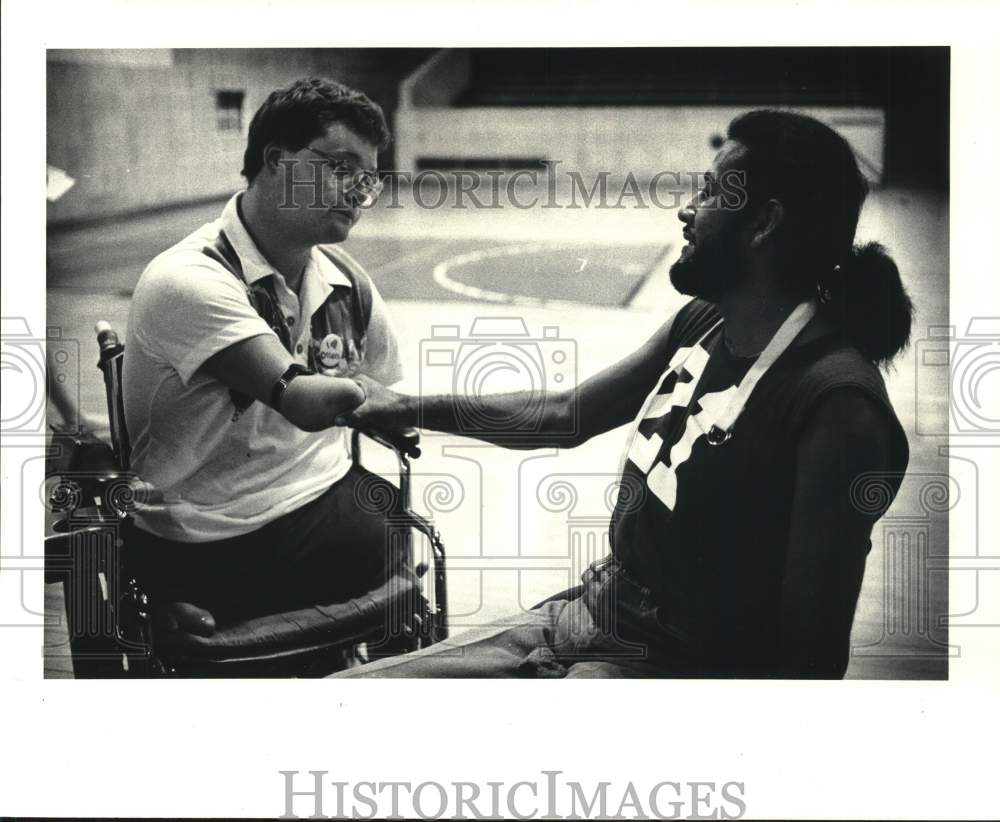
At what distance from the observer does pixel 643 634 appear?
418 cm

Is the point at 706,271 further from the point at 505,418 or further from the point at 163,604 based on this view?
the point at 163,604

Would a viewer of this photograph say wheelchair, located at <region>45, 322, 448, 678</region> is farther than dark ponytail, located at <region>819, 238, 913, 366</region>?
Yes

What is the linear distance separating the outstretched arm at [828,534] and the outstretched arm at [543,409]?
1.71 feet

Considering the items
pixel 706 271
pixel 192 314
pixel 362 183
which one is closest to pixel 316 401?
pixel 192 314

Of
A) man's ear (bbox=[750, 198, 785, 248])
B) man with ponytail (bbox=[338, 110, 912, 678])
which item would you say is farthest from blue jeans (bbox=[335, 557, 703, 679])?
man's ear (bbox=[750, 198, 785, 248])

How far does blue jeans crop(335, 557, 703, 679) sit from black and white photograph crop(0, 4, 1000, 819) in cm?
1

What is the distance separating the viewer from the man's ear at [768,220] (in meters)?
4.08

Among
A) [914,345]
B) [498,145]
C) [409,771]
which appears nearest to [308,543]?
[409,771]

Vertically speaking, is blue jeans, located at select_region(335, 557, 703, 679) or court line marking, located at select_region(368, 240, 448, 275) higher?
court line marking, located at select_region(368, 240, 448, 275)

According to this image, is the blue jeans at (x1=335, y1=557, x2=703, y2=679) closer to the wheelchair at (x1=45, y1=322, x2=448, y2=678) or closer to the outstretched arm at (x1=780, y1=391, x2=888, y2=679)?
the wheelchair at (x1=45, y1=322, x2=448, y2=678)

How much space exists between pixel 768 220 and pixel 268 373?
1.54 m

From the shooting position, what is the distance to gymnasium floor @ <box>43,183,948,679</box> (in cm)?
415

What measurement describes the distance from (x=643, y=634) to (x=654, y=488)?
1.44 ft

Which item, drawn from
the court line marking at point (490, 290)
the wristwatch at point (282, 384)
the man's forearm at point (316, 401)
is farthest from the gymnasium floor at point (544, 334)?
the wristwatch at point (282, 384)
